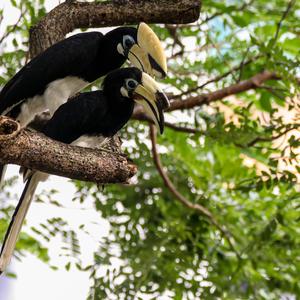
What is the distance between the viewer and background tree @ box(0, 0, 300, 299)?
2674mm

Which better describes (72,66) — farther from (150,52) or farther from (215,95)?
(215,95)

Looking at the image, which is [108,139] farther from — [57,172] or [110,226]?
[110,226]

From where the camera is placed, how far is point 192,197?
9.94 ft

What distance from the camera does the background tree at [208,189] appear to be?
8.77 feet

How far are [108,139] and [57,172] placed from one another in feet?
1.84

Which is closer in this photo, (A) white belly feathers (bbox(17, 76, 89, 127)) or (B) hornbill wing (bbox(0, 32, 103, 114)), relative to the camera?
(B) hornbill wing (bbox(0, 32, 103, 114))

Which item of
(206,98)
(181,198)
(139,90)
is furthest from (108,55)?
(181,198)

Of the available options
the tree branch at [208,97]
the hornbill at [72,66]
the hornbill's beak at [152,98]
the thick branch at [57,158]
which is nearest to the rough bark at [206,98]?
the tree branch at [208,97]

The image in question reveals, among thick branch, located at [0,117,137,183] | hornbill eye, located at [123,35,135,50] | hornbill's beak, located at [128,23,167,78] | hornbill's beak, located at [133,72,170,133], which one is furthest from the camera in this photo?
hornbill eye, located at [123,35,135,50]

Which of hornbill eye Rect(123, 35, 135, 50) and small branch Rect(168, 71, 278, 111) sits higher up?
hornbill eye Rect(123, 35, 135, 50)

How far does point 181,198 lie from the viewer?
9.26 feet

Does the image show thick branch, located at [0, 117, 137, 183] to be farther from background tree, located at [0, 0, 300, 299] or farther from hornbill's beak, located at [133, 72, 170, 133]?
background tree, located at [0, 0, 300, 299]

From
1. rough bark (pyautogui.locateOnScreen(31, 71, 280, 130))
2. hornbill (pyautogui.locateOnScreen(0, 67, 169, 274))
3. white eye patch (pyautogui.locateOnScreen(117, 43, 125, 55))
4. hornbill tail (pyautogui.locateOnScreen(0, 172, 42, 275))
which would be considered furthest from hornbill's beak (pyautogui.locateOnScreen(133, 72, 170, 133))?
rough bark (pyautogui.locateOnScreen(31, 71, 280, 130))

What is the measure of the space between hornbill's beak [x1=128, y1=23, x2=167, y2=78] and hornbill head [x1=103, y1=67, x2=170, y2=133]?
4 centimetres
